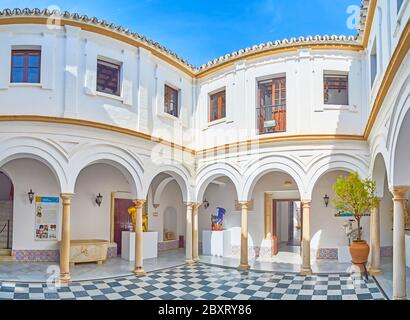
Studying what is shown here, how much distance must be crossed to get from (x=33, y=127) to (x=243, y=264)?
7.08 meters

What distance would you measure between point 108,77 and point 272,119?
5.26 meters

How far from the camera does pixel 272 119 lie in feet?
37.9

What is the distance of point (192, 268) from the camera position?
11.2 meters

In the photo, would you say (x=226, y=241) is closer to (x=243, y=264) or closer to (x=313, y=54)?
(x=243, y=264)

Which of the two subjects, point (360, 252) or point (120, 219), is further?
point (120, 219)

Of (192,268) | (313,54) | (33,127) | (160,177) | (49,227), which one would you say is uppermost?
(313,54)

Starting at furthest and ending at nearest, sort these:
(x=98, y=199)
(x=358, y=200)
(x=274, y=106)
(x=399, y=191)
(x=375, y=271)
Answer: (x=98, y=199) < (x=274, y=106) < (x=375, y=271) < (x=358, y=200) < (x=399, y=191)

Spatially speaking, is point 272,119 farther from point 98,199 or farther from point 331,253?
point 98,199

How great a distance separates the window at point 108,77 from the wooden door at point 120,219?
431 centimetres

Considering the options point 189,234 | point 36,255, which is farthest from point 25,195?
point 189,234

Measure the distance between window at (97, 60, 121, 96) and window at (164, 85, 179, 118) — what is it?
192 cm

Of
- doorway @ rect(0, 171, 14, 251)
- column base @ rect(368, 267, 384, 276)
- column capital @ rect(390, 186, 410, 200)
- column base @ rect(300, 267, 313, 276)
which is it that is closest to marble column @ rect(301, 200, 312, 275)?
column base @ rect(300, 267, 313, 276)

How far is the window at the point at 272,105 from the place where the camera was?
11375mm

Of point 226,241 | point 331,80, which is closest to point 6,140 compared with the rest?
point 226,241
